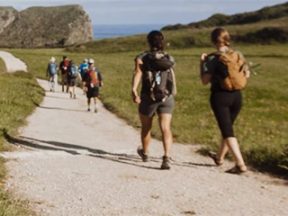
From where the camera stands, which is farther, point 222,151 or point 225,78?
point 222,151

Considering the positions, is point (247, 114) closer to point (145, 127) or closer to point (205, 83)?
point (145, 127)

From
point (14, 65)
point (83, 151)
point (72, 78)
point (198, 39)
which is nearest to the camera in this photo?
point (83, 151)

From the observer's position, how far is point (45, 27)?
4055 inches

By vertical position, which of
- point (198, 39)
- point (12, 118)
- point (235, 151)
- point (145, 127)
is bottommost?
point (198, 39)

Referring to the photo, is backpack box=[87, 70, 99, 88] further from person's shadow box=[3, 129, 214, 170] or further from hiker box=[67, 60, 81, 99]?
person's shadow box=[3, 129, 214, 170]

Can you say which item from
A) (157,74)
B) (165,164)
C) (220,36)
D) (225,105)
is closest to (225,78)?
(225,105)

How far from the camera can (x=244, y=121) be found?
19797 millimetres

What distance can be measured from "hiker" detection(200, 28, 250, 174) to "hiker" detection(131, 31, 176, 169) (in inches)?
32.3

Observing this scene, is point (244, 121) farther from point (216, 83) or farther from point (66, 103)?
point (216, 83)

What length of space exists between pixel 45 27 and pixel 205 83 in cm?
9476

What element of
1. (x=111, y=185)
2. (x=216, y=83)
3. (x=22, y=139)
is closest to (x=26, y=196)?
(x=111, y=185)

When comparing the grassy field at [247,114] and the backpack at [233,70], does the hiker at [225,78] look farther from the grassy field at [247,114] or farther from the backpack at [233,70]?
the grassy field at [247,114]

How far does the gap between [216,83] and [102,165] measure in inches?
85.1

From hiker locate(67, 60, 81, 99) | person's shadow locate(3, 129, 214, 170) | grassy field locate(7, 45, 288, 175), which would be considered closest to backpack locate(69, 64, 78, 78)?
hiker locate(67, 60, 81, 99)
